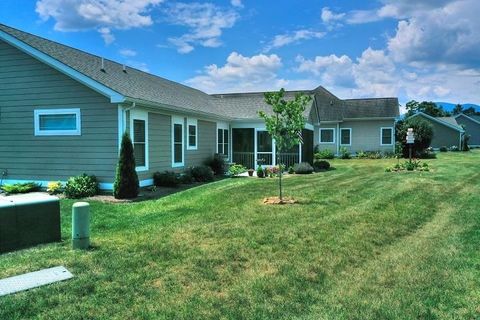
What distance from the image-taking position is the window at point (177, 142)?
51.3ft

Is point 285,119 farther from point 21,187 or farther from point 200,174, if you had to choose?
point 21,187

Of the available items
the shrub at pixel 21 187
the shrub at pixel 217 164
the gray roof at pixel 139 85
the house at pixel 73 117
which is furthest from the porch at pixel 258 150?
the shrub at pixel 21 187

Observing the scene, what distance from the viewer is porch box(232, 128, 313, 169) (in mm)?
21422

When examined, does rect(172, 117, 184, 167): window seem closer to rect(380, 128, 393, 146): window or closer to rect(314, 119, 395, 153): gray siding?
rect(314, 119, 395, 153): gray siding

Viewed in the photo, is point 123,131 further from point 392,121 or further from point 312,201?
point 392,121

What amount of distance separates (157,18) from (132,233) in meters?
13.7

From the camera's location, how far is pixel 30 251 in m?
6.23

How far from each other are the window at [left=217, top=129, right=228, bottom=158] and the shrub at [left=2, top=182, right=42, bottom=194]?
911 centimetres

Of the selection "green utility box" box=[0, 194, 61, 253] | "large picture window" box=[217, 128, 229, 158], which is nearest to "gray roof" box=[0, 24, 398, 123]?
"large picture window" box=[217, 128, 229, 158]

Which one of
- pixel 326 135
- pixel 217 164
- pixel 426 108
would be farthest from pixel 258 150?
pixel 426 108

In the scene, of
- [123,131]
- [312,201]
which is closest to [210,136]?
[123,131]

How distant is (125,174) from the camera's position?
11.9m

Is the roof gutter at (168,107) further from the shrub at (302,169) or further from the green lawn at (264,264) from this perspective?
the shrub at (302,169)

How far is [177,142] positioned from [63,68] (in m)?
5.04
